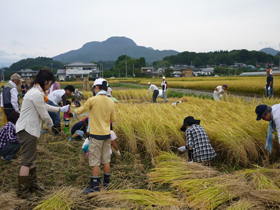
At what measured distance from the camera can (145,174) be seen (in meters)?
3.10

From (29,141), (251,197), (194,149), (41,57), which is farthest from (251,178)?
(41,57)

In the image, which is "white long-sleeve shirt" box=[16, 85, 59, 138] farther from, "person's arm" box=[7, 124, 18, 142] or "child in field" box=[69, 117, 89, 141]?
"child in field" box=[69, 117, 89, 141]

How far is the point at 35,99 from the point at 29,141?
1.57 feet

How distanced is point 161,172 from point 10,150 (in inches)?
99.0

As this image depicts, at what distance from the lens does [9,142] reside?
3752 millimetres

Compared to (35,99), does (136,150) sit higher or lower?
lower

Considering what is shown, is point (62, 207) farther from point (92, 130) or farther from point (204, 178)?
point (204, 178)

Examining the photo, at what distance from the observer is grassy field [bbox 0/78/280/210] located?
2229mm

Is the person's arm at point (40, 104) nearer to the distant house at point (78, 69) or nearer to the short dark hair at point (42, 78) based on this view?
the short dark hair at point (42, 78)

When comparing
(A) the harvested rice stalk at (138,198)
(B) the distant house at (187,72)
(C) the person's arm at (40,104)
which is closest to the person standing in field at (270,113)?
(A) the harvested rice stalk at (138,198)

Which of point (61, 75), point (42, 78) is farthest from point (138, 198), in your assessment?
point (61, 75)

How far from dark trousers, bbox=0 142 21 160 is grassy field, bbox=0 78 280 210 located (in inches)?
5.0

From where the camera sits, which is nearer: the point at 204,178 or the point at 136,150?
the point at 204,178

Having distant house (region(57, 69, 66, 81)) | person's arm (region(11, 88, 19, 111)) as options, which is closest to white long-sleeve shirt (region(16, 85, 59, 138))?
person's arm (region(11, 88, 19, 111))
